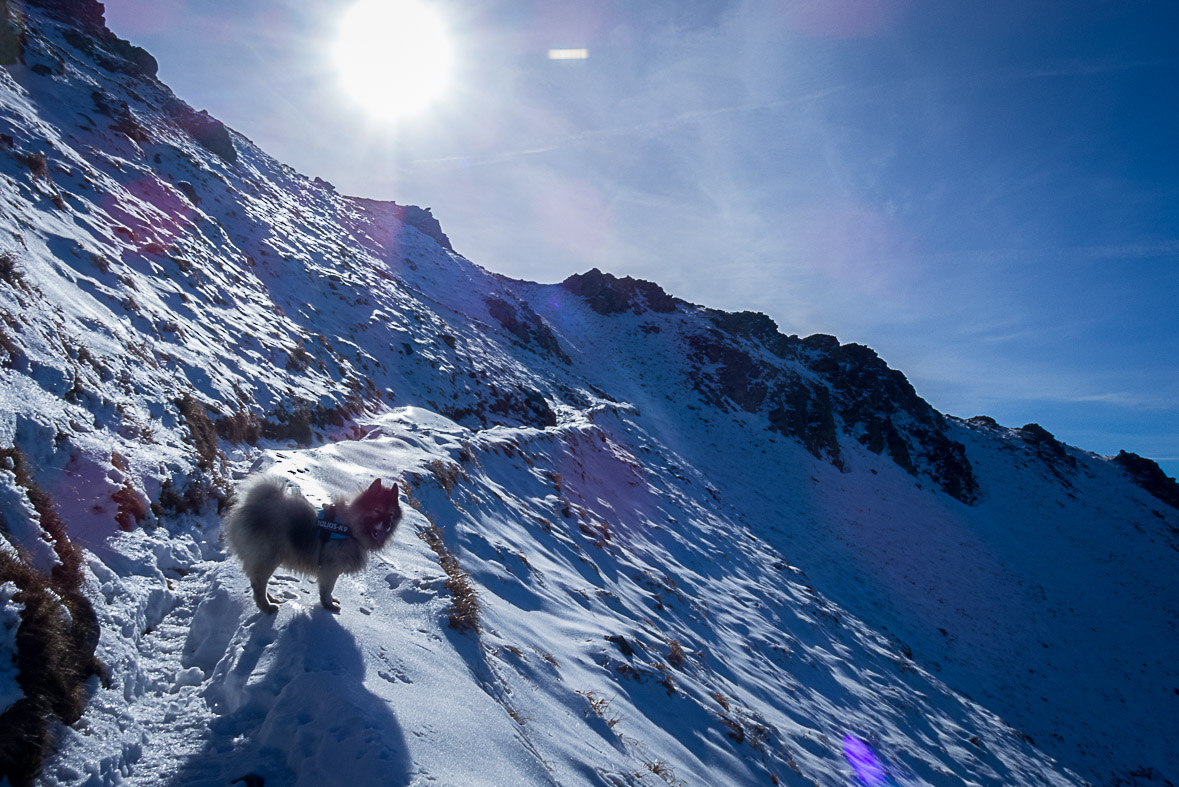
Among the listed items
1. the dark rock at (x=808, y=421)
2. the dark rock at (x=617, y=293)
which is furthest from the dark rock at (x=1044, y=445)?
the dark rock at (x=617, y=293)

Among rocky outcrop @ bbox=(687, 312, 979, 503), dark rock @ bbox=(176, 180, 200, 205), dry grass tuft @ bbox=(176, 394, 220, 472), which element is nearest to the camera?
dry grass tuft @ bbox=(176, 394, 220, 472)

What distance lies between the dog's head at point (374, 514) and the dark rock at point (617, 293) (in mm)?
52059

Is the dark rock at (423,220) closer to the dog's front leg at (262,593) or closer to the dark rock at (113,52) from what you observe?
the dark rock at (113,52)

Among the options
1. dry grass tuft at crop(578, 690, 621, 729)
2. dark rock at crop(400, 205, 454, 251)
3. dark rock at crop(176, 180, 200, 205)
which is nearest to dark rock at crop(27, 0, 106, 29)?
dark rock at crop(176, 180, 200, 205)

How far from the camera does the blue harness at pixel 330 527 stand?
4.71m

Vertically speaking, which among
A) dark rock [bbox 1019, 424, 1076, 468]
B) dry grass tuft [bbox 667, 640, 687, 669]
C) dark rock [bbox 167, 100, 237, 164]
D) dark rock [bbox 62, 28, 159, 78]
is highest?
dark rock [bbox 1019, 424, 1076, 468]

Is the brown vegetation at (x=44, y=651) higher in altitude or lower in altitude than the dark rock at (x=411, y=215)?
lower

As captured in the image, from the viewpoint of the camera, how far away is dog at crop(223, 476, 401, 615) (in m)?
4.48

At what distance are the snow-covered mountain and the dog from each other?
1.26ft

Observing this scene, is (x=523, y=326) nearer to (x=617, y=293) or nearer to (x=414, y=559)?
(x=617, y=293)

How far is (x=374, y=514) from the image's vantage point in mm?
5047

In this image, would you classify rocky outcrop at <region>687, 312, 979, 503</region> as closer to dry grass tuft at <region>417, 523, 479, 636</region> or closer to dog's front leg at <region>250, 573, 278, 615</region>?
dry grass tuft at <region>417, 523, 479, 636</region>

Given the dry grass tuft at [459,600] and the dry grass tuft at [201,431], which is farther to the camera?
the dry grass tuft at [201,431]

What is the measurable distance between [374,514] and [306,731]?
6.73 ft
